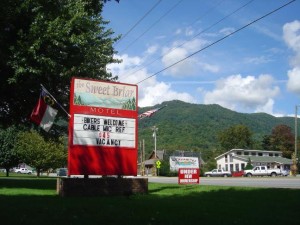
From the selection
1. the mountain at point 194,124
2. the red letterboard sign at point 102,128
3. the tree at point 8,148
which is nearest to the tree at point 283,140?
the mountain at point 194,124

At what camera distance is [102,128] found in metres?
18.3

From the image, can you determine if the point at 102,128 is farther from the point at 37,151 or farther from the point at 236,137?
the point at 236,137

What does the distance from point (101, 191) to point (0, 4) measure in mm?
8789

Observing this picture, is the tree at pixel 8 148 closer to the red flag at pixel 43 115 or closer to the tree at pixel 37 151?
the tree at pixel 37 151

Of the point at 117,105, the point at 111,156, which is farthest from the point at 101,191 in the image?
the point at 117,105

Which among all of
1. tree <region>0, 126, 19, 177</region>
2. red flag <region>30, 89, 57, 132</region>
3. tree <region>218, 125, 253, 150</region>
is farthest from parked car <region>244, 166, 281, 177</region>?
red flag <region>30, 89, 57, 132</region>

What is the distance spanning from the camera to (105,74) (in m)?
25.8

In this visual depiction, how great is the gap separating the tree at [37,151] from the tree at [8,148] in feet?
2.58

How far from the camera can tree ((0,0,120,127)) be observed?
2033 cm

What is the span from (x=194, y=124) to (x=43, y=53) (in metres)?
128

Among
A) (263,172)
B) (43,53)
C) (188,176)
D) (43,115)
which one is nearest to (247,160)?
(263,172)

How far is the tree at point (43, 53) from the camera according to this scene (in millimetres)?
20328

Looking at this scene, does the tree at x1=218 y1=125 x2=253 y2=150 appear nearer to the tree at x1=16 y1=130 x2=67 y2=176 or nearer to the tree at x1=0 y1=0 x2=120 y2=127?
the tree at x1=16 y1=130 x2=67 y2=176

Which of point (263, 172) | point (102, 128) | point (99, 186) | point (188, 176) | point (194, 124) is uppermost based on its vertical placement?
point (194, 124)
